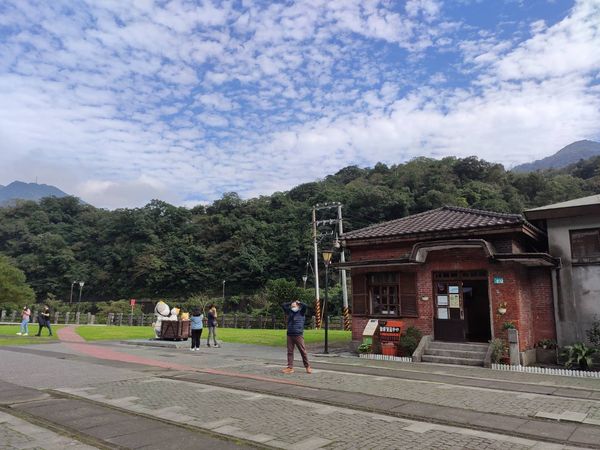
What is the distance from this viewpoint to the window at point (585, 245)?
44.8 ft

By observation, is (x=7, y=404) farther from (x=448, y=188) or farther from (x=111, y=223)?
(x=111, y=223)

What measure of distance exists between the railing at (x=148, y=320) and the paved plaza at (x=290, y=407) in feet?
75.4

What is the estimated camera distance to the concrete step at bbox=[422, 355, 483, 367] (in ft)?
43.1

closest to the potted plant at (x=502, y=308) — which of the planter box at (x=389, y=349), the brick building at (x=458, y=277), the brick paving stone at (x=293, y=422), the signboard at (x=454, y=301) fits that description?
the brick building at (x=458, y=277)

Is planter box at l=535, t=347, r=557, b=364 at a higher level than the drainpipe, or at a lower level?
lower

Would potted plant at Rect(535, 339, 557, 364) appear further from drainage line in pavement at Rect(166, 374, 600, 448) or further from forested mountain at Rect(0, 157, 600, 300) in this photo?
forested mountain at Rect(0, 157, 600, 300)

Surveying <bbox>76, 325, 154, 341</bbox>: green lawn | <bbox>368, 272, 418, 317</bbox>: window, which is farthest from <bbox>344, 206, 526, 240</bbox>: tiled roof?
<bbox>76, 325, 154, 341</bbox>: green lawn

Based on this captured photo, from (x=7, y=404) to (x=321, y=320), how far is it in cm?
2868

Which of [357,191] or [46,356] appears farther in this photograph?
[357,191]

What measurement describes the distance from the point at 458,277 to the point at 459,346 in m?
2.20

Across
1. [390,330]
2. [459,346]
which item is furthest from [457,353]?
[390,330]

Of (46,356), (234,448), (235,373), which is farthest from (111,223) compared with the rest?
(234,448)

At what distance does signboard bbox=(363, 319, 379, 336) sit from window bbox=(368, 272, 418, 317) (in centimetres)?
51

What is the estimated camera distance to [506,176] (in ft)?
233
